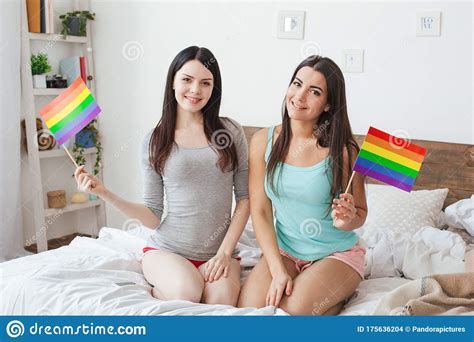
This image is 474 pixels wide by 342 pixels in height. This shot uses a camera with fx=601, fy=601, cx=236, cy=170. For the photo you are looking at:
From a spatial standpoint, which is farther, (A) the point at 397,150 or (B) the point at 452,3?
(B) the point at 452,3

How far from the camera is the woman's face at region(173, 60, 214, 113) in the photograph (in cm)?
166

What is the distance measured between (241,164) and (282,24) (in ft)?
4.86

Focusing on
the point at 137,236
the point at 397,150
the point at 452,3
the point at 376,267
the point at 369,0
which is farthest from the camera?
the point at 369,0

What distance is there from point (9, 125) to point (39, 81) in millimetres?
321

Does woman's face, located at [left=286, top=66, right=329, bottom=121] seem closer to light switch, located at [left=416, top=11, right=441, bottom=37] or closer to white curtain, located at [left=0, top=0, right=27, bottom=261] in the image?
light switch, located at [left=416, top=11, right=441, bottom=37]

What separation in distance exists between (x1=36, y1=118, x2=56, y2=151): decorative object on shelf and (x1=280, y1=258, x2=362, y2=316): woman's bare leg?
235cm

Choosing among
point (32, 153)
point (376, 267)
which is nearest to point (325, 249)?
point (376, 267)

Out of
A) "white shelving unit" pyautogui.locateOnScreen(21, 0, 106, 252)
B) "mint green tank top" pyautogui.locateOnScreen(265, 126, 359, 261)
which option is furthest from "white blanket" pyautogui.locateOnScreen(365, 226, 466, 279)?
"white shelving unit" pyautogui.locateOnScreen(21, 0, 106, 252)

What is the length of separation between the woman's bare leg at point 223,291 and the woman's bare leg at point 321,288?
14cm

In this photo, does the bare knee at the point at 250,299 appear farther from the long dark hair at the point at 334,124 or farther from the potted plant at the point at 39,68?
the potted plant at the point at 39,68

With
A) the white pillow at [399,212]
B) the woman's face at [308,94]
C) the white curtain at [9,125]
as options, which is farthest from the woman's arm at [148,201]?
the white curtain at [9,125]

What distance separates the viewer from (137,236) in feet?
7.16

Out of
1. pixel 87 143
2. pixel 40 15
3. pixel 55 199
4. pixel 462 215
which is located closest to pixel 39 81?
pixel 40 15

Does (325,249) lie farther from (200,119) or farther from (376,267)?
(200,119)
